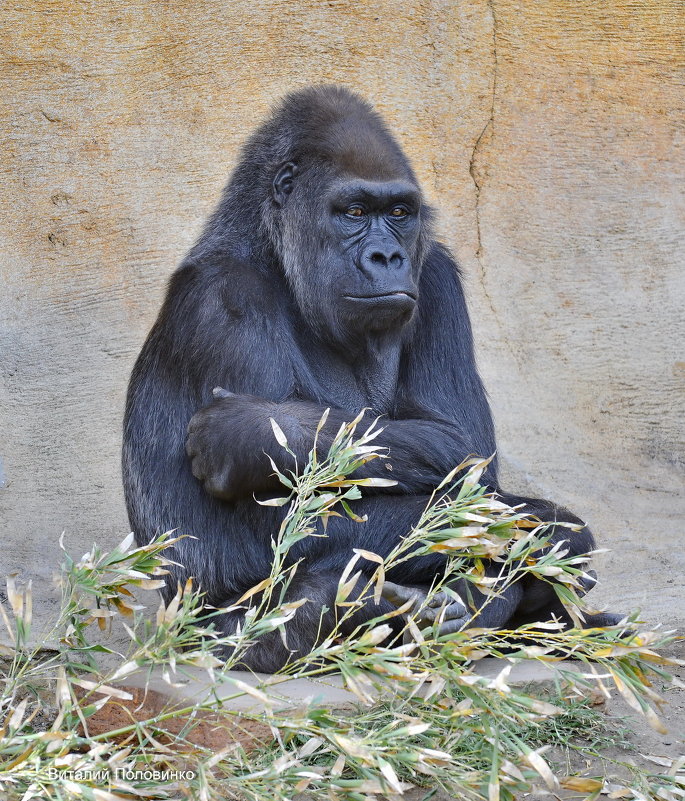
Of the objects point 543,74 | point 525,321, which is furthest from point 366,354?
point 543,74

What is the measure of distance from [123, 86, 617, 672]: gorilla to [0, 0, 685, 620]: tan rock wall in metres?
2.03

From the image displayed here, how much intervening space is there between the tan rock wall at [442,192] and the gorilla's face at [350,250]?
7.71 ft

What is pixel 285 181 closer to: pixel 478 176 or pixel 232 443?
pixel 232 443

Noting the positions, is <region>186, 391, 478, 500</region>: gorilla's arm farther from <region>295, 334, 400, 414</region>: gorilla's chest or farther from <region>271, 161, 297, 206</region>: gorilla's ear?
<region>271, 161, 297, 206</region>: gorilla's ear

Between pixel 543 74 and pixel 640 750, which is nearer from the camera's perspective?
pixel 640 750

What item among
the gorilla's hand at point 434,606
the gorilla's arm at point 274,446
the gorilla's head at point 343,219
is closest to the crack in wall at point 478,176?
the gorilla's head at point 343,219

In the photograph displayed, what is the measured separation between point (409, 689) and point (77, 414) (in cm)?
388

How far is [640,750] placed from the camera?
139 inches

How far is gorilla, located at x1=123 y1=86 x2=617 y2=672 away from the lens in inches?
145

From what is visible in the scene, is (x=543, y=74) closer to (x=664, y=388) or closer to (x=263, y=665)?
(x=664, y=388)

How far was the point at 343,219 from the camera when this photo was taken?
4.00 meters

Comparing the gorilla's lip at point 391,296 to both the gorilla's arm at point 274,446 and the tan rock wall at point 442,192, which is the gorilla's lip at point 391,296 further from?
the tan rock wall at point 442,192

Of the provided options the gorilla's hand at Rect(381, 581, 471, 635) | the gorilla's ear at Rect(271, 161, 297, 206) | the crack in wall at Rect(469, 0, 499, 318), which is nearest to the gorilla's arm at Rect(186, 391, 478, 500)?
the gorilla's hand at Rect(381, 581, 471, 635)

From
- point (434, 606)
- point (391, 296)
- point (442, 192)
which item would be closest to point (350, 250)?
point (391, 296)
